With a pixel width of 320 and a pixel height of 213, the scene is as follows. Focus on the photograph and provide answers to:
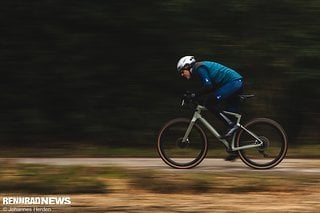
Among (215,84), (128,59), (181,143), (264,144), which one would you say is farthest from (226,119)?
(128,59)

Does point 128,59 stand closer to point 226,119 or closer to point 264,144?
point 226,119

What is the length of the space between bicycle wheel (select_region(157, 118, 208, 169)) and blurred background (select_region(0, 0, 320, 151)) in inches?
150

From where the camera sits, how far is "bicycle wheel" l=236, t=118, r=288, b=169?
1033 cm

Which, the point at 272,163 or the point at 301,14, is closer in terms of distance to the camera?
the point at 272,163

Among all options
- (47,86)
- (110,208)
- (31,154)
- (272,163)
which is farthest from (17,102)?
(110,208)

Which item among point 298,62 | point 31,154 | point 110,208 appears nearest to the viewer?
point 110,208

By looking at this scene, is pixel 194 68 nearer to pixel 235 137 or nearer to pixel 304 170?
pixel 235 137

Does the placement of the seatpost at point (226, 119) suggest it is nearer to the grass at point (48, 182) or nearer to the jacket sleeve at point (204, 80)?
the jacket sleeve at point (204, 80)

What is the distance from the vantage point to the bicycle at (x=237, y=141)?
10.4 metres

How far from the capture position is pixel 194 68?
10305mm

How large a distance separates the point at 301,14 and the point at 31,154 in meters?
6.75

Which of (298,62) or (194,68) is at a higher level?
(298,62)

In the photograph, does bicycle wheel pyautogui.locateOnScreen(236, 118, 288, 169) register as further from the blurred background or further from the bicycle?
the blurred background

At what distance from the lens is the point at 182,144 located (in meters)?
10.5
